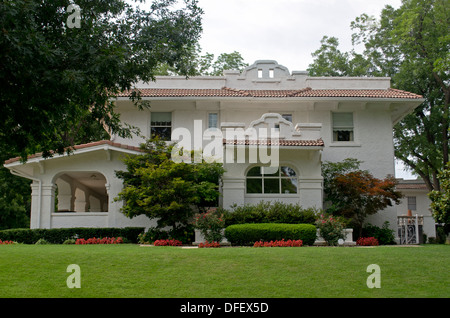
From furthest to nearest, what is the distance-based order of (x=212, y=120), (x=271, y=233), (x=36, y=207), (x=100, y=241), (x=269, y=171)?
(x=212, y=120)
(x=269, y=171)
(x=36, y=207)
(x=100, y=241)
(x=271, y=233)

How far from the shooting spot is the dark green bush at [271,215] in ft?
61.7

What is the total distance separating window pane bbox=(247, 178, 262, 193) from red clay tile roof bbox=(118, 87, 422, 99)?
181 inches

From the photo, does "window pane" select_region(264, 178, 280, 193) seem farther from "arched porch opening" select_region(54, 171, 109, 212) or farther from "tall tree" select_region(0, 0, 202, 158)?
"tall tree" select_region(0, 0, 202, 158)

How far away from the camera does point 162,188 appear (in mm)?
18328

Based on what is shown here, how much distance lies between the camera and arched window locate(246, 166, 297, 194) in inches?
832

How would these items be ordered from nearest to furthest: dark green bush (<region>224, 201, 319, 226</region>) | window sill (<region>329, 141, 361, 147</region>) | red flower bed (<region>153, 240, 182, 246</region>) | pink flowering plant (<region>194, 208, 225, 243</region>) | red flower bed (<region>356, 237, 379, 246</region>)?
red flower bed (<region>153, 240, 182, 246</region>) < pink flowering plant (<region>194, 208, 225, 243</region>) < dark green bush (<region>224, 201, 319, 226</region>) < red flower bed (<region>356, 237, 379, 246</region>) < window sill (<region>329, 141, 361, 147</region>)

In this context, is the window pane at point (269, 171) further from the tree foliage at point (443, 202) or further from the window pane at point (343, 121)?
the tree foliage at point (443, 202)

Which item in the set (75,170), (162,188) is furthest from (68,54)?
(75,170)

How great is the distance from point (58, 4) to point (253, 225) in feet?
33.5

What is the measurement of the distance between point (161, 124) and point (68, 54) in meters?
13.9

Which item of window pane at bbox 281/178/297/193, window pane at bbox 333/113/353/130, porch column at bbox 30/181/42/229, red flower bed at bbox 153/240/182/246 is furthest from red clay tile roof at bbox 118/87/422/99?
red flower bed at bbox 153/240/182/246

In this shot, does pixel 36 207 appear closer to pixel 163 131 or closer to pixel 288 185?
pixel 163 131

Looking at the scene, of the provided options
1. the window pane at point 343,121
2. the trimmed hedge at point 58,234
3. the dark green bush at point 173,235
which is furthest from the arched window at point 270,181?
the trimmed hedge at point 58,234

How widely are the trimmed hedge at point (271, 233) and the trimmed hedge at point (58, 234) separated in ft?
16.1
